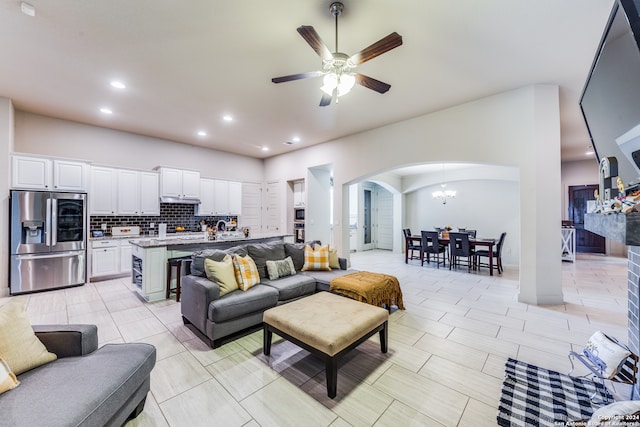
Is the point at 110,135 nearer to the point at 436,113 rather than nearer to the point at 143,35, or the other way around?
the point at 143,35

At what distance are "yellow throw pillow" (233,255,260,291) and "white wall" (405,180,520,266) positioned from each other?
7373 mm

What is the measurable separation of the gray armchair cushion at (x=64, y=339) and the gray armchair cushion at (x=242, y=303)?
40.9 inches

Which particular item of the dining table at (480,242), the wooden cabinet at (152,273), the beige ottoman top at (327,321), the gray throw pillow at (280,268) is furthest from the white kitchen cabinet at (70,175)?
the dining table at (480,242)

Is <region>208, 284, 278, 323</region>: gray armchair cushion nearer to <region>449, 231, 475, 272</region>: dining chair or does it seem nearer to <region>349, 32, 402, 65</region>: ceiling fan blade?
<region>349, 32, 402, 65</region>: ceiling fan blade

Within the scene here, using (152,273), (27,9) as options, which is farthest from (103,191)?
(27,9)

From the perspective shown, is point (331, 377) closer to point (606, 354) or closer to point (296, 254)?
point (606, 354)

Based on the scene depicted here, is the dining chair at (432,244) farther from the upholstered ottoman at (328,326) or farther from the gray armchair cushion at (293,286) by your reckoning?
the upholstered ottoman at (328,326)

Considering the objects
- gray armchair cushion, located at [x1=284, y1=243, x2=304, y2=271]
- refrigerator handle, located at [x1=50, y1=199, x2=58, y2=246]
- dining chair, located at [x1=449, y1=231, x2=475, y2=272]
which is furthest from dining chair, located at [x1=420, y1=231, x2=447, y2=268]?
refrigerator handle, located at [x1=50, y1=199, x2=58, y2=246]

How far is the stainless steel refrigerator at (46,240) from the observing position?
14.0 ft

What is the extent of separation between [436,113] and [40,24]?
5.46 meters

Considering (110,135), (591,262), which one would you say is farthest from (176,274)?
(591,262)

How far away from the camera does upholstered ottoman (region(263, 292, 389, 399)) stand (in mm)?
1958

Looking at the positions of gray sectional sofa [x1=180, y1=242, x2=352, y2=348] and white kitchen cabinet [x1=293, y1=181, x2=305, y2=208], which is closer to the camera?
gray sectional sofa [x1=180, y1=242, x2=352, y2=348]

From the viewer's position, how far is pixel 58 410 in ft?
3.94
